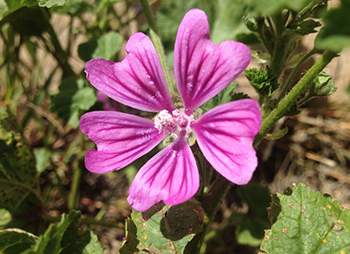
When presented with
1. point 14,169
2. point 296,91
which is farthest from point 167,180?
point 14,169

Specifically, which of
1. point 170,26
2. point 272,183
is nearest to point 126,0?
point 170,26

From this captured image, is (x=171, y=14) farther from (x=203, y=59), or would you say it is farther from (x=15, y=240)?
(x=15, y=240)

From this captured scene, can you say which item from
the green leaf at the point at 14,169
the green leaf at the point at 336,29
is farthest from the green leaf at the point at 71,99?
the green leaf at the point at 336,29

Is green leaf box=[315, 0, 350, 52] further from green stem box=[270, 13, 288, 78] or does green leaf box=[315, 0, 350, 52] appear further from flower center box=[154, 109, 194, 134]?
flower center box=[154, 109, 194, 134]

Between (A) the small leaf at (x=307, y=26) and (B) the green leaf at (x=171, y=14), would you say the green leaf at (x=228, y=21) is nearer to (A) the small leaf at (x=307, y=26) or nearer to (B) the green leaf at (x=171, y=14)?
(B) the green leaf at (x=171, y=14)

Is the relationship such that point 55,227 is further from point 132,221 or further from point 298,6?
point 298,6
